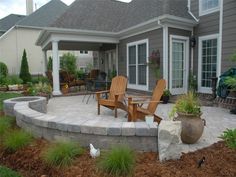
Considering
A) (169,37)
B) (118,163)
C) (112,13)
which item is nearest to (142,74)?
(169,37)

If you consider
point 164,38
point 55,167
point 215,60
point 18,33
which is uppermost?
point 18,33

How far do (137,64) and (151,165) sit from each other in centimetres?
698

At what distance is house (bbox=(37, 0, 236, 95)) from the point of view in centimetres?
726

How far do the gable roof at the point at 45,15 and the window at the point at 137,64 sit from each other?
12.2m

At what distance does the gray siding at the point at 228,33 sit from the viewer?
6555 mm

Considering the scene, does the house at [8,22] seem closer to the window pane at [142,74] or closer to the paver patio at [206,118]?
the window pane at [142,74]

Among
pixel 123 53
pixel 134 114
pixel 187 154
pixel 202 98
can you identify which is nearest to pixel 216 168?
pixel 187 154

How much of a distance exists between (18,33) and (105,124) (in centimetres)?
1939

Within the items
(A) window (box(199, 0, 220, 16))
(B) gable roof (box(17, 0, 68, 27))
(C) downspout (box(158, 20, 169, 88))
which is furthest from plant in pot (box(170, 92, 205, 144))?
(B) gable roof (box(17, 0, 68, 27))

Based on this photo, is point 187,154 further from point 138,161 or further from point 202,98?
point 202,98

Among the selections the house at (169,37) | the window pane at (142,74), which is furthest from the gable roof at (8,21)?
the window pane at (142,74)

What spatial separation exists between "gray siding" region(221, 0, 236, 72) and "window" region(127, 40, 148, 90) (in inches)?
114

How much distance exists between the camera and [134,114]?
4.26 m

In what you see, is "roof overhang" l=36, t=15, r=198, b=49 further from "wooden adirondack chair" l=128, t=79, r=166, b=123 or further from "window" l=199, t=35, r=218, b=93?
"wooden adirondack chair" l=128, t=79, r=166, b=123
